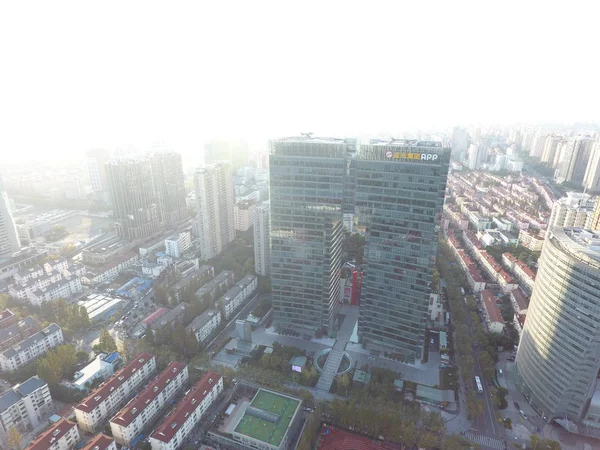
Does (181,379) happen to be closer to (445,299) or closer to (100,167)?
(445,299)

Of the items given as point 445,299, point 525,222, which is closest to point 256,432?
point 445,299

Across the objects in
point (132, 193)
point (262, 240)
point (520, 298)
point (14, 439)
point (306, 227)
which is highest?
point (306, 227)

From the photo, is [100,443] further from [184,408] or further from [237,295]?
[237,295]

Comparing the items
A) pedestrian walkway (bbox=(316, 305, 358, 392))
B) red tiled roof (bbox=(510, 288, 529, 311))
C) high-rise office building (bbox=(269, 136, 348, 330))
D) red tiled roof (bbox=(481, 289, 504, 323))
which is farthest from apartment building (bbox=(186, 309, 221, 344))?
red tiled roof (bbox=(510, 288, 529, 311))

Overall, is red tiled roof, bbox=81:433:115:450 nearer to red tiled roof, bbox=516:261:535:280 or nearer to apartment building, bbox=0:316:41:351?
apartment building, bbox=0:316:41:351

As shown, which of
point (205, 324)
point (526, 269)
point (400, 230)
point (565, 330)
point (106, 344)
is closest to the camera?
point (565, 330)

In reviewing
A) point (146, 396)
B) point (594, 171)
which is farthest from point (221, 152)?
point (594, 171)
